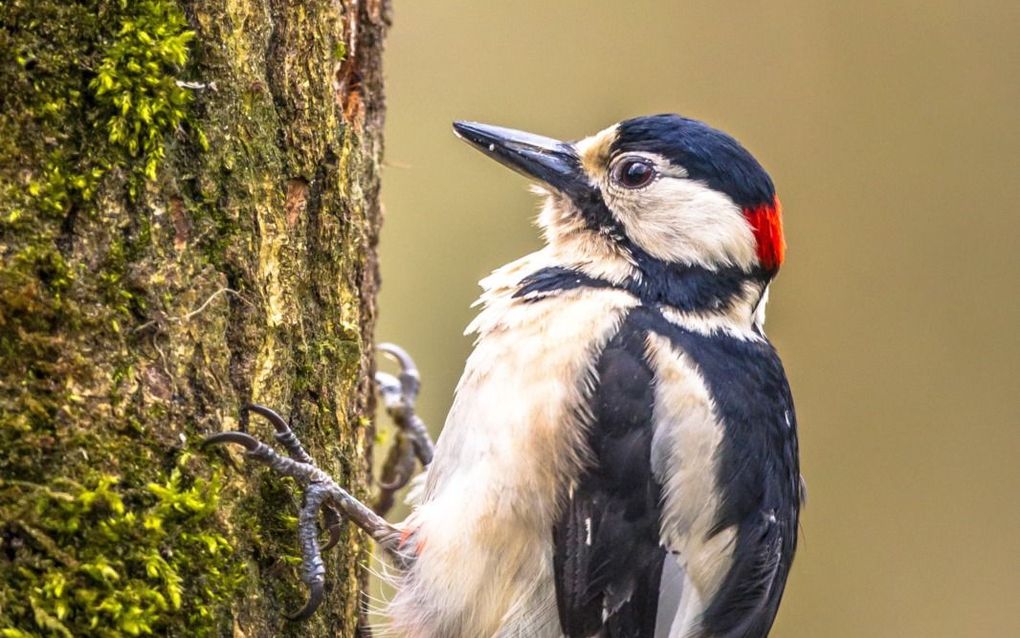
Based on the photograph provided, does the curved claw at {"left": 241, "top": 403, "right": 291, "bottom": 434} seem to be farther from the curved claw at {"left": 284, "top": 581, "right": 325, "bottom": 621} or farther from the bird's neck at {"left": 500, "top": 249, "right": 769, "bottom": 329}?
the bird's neck at {"left": 500, "top": 249, "right": 769, "bottom": 329}

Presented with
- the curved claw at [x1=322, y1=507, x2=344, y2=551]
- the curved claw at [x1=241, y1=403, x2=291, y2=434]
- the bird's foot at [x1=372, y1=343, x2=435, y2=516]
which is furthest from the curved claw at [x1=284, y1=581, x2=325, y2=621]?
the bird's foot at [x1=372, y1=343, x2=435, y2=516]

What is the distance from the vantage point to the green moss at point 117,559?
1.88 m

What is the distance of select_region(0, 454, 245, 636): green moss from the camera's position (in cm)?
188

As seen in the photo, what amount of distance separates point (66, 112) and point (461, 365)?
3317 mm

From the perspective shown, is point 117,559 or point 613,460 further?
point 613,460

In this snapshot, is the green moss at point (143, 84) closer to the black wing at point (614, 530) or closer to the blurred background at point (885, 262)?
the black wing at point (614, 530)

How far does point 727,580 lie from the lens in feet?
8.94

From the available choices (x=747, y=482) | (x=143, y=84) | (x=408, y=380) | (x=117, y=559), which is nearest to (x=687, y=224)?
(x=747, y=482)

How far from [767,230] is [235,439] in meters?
1.48

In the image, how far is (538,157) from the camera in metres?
3.13

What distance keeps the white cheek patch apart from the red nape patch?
0.02 metres

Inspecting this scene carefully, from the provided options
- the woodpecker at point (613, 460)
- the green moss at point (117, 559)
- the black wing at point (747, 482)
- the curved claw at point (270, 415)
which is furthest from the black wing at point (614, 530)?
the green moss at point (117, 559)

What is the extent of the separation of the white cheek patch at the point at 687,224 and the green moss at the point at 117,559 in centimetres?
131

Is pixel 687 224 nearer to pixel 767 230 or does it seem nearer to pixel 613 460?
pixel 767 230
